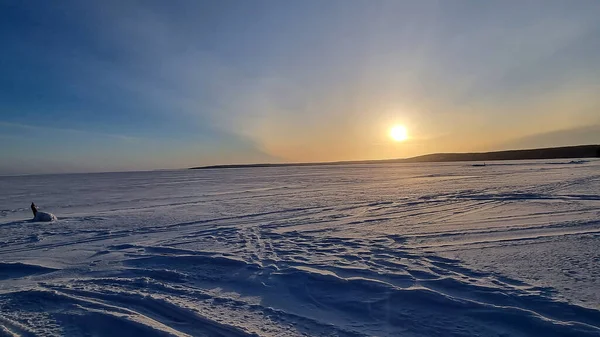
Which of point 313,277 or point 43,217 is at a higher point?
point 43,217

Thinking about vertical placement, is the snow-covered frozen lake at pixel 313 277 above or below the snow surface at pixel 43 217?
below

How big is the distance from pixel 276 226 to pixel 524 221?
6.69m

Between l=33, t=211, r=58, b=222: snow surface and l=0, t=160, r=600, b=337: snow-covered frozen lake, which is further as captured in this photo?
l=33, t=211, r=58, b=222: snow surface

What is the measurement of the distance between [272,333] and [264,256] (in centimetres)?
285

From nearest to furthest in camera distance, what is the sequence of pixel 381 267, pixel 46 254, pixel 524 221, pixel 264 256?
1. pixel 381 267
2. pixel 264 256
3. pixel 46 254
4. pixel 524 221

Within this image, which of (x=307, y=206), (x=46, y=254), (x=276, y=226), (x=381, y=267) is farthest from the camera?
(x=307, y=206)

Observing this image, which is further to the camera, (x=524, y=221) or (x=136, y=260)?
(x=524, y=221)

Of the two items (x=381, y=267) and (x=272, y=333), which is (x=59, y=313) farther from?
(x=381, y=267)

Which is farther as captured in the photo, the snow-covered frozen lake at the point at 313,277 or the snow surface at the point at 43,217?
the snow surface at the point at 43,217

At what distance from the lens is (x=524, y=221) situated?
8617 millimetres

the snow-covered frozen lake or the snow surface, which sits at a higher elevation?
the snow surface

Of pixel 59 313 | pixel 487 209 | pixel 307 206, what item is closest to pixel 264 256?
pixel 59 313

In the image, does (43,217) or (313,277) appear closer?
(313,277)

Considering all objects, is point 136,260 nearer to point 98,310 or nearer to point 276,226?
point 98,310
